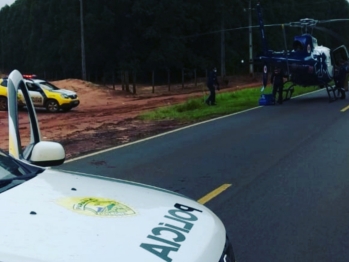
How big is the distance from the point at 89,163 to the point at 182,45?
1978 inches

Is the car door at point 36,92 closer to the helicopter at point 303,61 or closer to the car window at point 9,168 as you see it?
the helicopter at point 303,61

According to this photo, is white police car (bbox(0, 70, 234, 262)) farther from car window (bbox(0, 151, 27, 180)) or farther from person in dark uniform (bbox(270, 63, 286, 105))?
person in dark uniform (bbox(270, 63, 286, 105))

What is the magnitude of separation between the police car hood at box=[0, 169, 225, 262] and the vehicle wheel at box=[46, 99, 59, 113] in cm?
2677

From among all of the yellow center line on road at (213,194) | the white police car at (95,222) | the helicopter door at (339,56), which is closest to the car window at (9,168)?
the white police car at (95,222)

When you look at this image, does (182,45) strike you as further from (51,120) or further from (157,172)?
(157,172)

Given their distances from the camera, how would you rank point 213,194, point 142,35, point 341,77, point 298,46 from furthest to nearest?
point 142,35
point 341,77
point 298,46
point 213,194

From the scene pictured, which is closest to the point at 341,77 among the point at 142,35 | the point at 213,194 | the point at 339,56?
the point at 339,56

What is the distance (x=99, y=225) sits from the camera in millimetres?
2746

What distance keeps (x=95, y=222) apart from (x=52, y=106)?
27.8 metres

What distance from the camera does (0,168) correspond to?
3.56 m

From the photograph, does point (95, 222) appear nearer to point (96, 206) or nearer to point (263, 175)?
point (96, 206)

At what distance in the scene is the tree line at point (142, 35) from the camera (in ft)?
196

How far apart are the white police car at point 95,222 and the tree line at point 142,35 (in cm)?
4543

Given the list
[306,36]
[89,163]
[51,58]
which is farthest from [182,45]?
[89,163]
